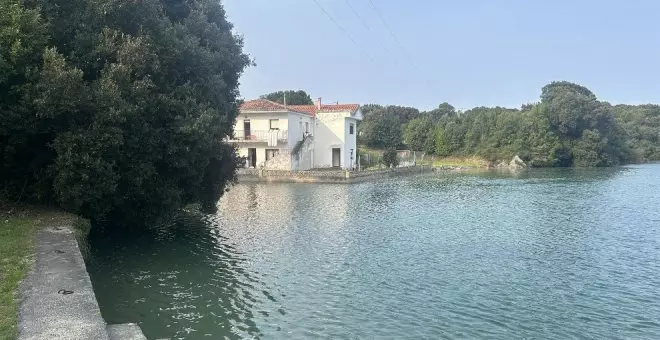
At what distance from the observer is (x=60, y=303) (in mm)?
8422

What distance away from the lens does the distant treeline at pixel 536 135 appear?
8975cm

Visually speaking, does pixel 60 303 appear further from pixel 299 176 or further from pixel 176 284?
pixel 299 176

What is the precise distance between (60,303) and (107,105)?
23.4ft

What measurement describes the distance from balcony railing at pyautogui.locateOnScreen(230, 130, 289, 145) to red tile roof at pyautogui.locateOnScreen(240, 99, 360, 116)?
240 centimetres

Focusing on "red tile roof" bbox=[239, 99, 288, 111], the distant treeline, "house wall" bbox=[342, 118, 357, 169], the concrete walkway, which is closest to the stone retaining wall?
"red tile roof" bbox=[239, 99, 288, 111]

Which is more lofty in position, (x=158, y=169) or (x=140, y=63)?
(x=140, y=63)

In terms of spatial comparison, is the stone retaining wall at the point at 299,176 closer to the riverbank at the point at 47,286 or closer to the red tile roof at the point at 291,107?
the red tile roof at the point at 291,107

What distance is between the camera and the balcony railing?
53.7 meters

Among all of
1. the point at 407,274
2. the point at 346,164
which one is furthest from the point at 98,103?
the point at 346,164

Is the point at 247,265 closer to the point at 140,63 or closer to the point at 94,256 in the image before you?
the point at 94,256

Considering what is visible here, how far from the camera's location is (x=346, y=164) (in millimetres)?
60281

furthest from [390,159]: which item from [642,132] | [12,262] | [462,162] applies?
[642,132]

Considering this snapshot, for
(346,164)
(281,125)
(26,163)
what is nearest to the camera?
(26,163)

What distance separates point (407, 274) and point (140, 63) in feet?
34.0
